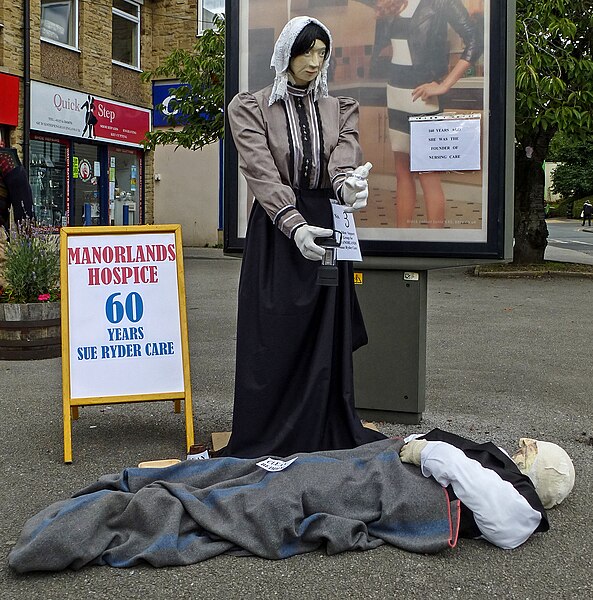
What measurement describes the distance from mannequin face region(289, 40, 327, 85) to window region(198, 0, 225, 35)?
21.5 meters

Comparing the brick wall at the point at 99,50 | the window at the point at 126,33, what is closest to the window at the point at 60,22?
the brick wall at the point at 99,50

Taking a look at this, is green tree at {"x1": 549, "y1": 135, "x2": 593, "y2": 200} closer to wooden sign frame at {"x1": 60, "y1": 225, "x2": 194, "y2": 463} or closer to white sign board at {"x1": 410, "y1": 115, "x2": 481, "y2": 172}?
white sign board at {"x1": 410, "y1": 115, "x2": 481, "y2": 172}

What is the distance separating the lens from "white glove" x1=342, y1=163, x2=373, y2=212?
4.17 m

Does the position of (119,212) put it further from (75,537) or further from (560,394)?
(75,537)

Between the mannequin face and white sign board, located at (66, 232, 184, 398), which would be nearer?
the mannequin face

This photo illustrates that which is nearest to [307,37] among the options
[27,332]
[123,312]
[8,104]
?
[123,312]

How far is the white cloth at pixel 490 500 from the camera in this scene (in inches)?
138

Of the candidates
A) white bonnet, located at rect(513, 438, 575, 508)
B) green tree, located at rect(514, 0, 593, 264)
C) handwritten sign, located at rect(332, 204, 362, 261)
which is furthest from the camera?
green tree, located at rect(514, 0, 593, 264)

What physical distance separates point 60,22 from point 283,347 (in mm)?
18843

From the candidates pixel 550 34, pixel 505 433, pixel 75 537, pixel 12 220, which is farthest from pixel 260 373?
pixel 550 34

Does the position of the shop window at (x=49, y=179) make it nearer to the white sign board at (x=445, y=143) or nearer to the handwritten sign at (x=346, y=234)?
the white sign board at (x=445, y=143)

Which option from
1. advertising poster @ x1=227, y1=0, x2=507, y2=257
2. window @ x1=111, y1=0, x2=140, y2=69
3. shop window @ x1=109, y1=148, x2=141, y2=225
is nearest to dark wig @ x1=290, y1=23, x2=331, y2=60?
advertising poster @ x1=227, y1=0, x2=507, y2=257

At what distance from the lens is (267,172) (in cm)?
422

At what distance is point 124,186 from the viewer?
24078 millimetres
